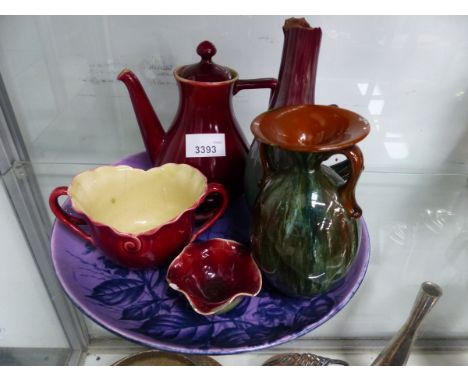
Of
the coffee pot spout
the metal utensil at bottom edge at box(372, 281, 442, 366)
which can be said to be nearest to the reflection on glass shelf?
the metal utensil at bottom edge at box(372, 281, 442, 366)

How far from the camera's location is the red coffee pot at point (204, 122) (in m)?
0.32

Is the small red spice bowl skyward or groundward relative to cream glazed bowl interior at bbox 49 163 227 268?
groundward

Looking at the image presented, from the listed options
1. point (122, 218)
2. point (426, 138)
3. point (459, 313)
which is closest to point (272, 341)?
point (122, 218)

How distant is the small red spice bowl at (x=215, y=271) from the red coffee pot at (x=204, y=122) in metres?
0.07

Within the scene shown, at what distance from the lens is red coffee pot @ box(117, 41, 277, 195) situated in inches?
12.7

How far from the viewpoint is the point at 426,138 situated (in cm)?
48

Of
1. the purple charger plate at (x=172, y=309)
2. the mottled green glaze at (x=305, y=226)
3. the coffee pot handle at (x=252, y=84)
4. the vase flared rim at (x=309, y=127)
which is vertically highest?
the vase flared rim at (x=309, y=127)

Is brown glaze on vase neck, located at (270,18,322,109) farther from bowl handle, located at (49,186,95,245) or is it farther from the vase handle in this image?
bowl handle, located at (49,186,95,245)

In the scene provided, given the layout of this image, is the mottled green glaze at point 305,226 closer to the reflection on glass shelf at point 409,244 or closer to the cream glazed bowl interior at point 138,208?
the cream glazed bowl interior at point 138,208

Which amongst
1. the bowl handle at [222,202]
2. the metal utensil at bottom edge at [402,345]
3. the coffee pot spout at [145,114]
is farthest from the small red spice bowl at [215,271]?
the metal utensil at bottom edge at [402,345]

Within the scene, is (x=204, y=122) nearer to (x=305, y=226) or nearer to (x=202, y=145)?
(x=202, y=145)

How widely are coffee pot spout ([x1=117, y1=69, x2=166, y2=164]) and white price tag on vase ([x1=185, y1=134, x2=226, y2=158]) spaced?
43mm

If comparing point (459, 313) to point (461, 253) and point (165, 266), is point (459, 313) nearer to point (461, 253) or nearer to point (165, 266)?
point (461, 253)

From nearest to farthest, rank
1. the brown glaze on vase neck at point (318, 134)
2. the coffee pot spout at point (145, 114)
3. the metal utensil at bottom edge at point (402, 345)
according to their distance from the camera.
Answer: the brown glaze on vase neck at point (318, 134) → the coffee pot spout at point (145, 114) → the metal utensil at bottom edge at point (402, 345)
